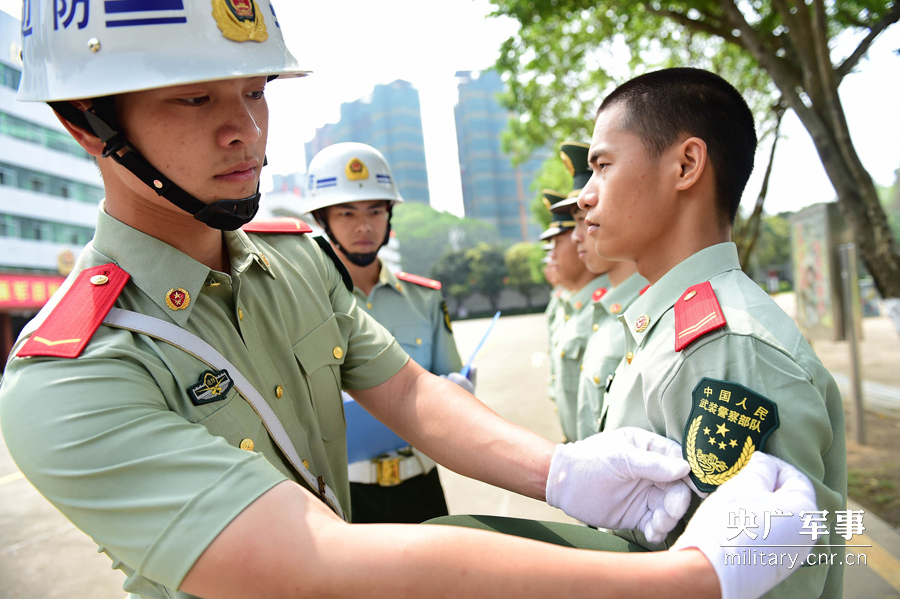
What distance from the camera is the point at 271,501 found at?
910mm

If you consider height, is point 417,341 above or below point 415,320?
below

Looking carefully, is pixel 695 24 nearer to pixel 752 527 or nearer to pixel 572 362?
pixel 572 362


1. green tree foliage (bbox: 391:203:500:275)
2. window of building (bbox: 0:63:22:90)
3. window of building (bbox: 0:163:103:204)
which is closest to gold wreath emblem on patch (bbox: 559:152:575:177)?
window of building (bbox: 0:63:22:90)

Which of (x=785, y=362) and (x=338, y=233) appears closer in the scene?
Result: (x=785, y=362)

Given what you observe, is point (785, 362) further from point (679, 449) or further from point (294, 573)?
point (294, 573)

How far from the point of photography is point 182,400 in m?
1.17

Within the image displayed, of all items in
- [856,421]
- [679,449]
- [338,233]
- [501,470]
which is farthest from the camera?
[856,421]

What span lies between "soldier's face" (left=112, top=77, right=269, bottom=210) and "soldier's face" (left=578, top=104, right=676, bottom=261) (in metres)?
0.99

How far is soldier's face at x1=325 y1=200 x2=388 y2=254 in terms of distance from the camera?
355 cm

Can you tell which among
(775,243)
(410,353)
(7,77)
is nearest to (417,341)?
Answer: (410,353)

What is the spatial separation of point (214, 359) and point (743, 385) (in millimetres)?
1133

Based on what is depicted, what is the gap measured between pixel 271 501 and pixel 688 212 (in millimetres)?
1332

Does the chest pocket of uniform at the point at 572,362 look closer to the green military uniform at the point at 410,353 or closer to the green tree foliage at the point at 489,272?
the green military uniform at the point at 410,353

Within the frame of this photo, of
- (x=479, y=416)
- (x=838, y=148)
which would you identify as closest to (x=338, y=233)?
(x=479, y=416)
